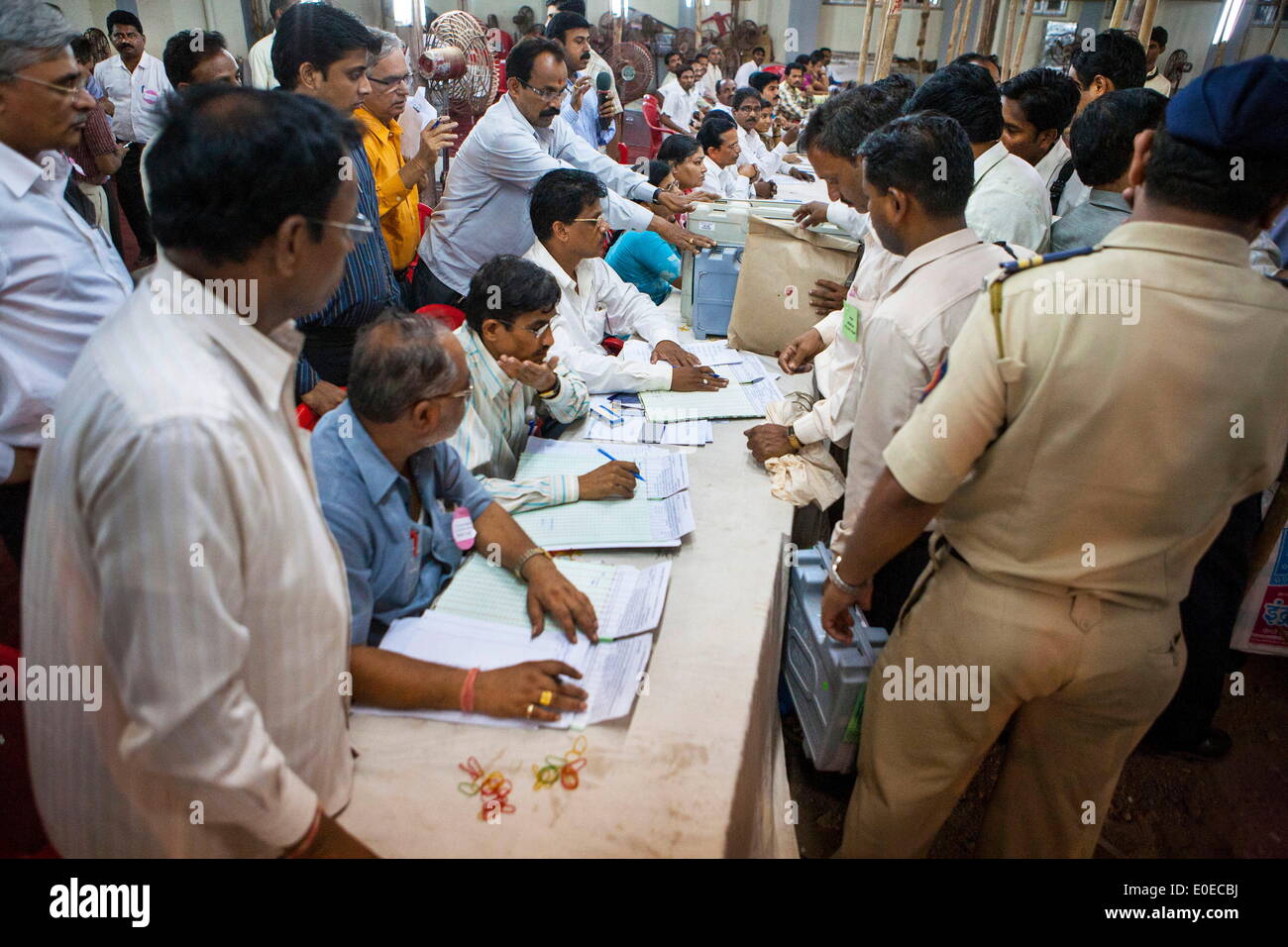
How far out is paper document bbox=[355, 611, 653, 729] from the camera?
129 centimetres

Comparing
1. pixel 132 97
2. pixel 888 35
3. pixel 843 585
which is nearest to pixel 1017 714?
pixel 843 585

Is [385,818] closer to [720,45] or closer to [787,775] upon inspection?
[787,775]

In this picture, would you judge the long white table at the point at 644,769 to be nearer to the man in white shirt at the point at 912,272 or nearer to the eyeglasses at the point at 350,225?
the man in white shirt at the point at 912,272

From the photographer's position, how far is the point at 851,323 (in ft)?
6.63

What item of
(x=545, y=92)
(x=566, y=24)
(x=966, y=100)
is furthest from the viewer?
(x=566, y=24)

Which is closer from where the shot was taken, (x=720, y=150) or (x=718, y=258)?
(x=718, y=258)

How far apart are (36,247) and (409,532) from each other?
3.28 feet

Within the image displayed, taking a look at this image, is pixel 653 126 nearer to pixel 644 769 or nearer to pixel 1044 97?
pixel 1044 97

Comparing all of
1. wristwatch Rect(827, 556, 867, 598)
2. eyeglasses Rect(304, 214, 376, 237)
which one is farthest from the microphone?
eyeglasses Rect(304, 214, 376, 237)

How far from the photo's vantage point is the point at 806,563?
6.33ft

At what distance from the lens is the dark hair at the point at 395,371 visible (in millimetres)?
1392

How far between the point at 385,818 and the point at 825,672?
986 mm

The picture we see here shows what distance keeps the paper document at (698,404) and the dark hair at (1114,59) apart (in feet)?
7.06
